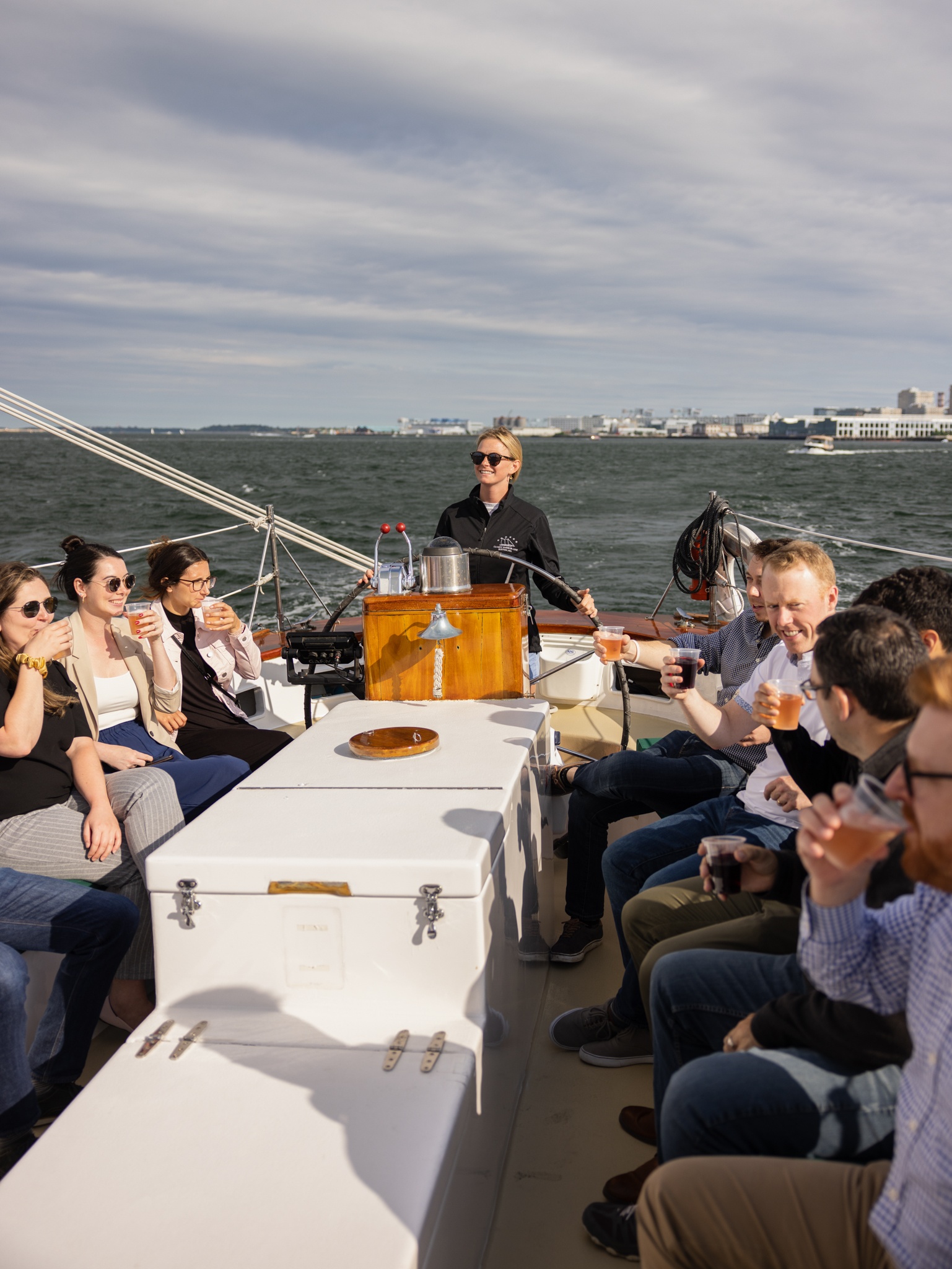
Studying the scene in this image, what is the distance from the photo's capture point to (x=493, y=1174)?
1611 mm

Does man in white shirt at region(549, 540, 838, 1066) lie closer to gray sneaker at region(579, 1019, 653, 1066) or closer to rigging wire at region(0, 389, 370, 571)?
gray sneaker at region(579, 1019, 653, 1066)

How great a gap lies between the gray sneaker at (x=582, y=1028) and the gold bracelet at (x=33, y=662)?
141 centimetres

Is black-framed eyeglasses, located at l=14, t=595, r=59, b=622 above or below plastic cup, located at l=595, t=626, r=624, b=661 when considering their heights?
above

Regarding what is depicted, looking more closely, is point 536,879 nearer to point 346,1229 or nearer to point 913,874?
point 346,1229

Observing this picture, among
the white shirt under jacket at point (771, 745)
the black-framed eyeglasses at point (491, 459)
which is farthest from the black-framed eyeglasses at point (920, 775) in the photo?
the black-framed eyeglasses at point (491, 459)

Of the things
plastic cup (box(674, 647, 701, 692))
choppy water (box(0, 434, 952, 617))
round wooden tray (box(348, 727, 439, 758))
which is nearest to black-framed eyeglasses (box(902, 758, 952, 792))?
plastic cup (box(674, 647, 701, 692))

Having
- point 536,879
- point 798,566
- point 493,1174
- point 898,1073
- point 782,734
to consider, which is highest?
point 798,566

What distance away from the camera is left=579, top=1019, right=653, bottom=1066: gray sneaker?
202 cm

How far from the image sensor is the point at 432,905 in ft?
4.98

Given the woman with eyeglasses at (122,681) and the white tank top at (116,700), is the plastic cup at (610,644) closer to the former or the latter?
the woman with eyeglasses at (122,681)

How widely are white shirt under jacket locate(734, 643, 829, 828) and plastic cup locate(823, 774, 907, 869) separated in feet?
3.02

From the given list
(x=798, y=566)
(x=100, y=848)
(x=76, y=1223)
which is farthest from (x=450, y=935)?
(x=798, y=566)

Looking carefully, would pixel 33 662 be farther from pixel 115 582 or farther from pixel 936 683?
pixel 936 683

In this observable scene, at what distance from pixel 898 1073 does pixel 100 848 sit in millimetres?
1619
